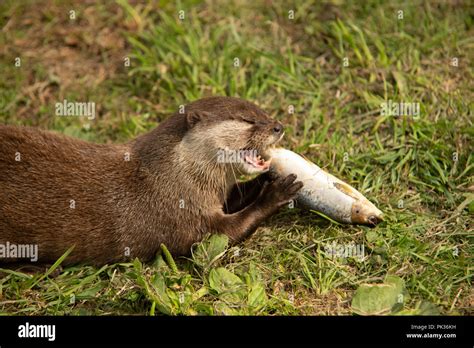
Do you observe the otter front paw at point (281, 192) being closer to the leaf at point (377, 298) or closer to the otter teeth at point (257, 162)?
the otter teeth at point (257, 162)

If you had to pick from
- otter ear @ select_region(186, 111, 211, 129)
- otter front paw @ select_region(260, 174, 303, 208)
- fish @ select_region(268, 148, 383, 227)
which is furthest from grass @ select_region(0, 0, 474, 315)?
otter ear @ select_region(186, 111, 211, 129)

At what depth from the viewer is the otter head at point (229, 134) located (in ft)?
15.5

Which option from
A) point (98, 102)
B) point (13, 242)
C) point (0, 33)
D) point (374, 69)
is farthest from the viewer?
point (0, 33)

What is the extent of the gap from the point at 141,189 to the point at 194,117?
582 millimetres

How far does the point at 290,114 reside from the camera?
5.88 m

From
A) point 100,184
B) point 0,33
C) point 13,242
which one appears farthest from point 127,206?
point 0,33

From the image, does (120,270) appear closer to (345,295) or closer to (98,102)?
(345,295)

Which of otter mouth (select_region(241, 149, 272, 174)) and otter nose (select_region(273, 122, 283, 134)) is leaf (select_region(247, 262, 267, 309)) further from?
otter nose (select_region(273, 122, 283, 134))

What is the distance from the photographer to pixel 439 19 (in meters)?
6.47

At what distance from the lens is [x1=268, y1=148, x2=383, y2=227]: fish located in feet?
15.4

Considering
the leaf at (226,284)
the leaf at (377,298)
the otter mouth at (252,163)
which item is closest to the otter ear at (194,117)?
the otter mouth at (252,163)

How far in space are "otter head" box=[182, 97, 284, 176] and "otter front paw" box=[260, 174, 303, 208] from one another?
0.16 meters
